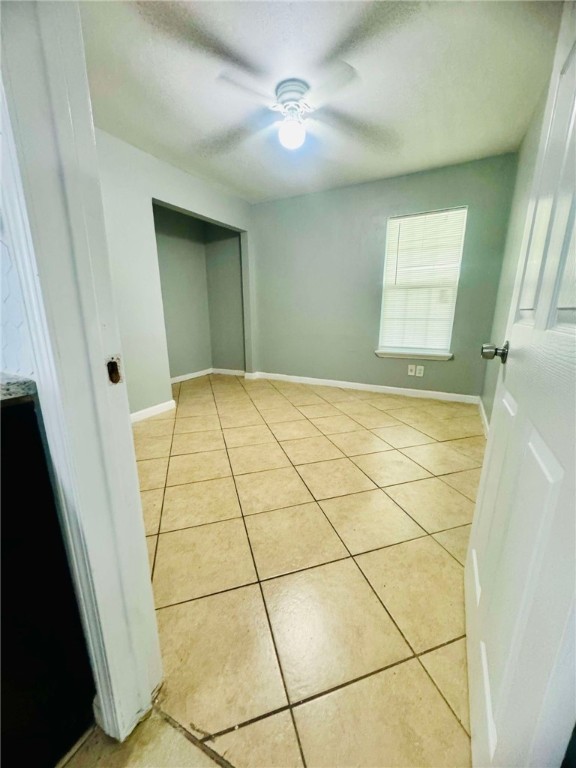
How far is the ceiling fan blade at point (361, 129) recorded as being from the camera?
2031 mm

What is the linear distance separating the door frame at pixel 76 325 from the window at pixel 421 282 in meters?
3.26

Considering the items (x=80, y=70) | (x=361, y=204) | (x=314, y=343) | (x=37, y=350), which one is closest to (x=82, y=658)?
(x=37, y=350)

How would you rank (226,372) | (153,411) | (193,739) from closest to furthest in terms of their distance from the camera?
(193,739) → (153,411) → (226,372)

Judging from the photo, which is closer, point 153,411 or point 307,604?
point 307,604

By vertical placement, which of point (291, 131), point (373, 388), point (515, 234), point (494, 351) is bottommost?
point (373, 388)

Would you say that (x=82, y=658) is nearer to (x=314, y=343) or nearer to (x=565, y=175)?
(x=565, y=175)

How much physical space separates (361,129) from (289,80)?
0.78 m

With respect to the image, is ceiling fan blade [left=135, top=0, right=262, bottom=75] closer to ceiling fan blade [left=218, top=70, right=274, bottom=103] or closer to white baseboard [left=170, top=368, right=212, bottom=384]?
ceiling fan blade [left=218, top=70, right=274, bottom=103]

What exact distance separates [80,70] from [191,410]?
2.81 meters

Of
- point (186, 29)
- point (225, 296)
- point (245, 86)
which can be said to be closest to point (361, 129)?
point (245, 86)

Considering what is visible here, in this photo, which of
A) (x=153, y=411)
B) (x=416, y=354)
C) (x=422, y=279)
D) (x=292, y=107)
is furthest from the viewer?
(x=416, y=354)

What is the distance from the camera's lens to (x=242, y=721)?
724 millimetres

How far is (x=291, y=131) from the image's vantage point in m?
1.96

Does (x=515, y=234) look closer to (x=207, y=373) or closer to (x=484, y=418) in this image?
(x=484, y=418)
